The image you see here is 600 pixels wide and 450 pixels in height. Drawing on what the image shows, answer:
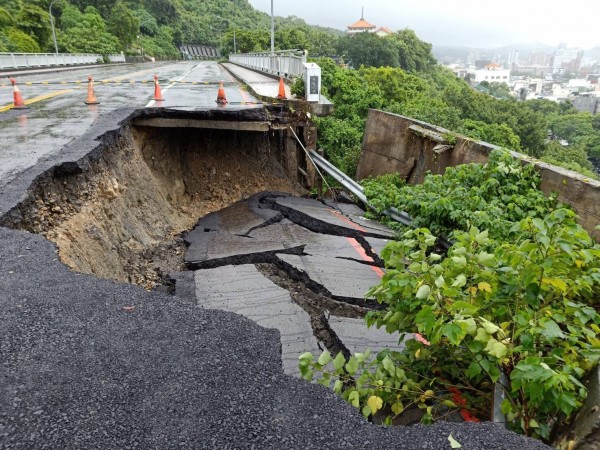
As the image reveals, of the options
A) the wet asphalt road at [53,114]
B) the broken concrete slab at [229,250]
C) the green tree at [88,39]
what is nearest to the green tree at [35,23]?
the green tree at [88,39]

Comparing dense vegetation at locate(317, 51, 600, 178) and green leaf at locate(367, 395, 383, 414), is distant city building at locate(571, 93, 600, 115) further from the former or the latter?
green leaf at locate(367, 395, 383, 414)

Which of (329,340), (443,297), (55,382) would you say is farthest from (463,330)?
(329,340)

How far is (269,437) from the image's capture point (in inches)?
77.9

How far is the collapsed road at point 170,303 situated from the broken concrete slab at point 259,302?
0.02 metres

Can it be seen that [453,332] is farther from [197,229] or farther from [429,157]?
[429,157]

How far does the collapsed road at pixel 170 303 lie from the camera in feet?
6.64

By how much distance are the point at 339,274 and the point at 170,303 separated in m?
3.08

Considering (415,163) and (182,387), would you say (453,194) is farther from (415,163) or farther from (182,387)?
(182,387)

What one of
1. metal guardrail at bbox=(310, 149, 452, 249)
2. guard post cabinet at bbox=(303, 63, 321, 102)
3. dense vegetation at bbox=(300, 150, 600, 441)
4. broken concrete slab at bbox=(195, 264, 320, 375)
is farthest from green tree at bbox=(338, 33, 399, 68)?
A: dense vegetation at bbox=(300, 150, 600, 441)

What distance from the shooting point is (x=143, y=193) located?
24.8 ft

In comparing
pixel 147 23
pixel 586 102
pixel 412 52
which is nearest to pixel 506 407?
pixel 412 52

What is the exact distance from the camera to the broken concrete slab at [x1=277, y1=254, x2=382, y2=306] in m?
5.32

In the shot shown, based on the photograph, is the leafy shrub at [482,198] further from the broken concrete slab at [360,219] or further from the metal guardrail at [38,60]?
the metal guardrail at [38,60]

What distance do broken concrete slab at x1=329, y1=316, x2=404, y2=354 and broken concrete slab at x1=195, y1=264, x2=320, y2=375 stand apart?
28 cm
